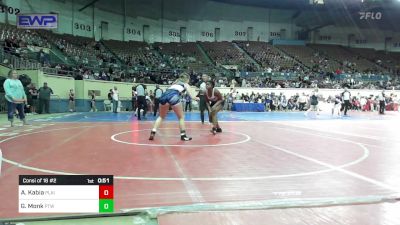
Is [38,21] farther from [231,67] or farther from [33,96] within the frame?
[231,67]

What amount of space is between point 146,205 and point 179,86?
612cm

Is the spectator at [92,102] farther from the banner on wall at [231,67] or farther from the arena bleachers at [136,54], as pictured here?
the banner on wall at [231,67]

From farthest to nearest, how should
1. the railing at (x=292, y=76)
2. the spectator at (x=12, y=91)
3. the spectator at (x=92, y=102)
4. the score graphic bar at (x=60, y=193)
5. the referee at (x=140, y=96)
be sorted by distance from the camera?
the railing at (x=292, y=76) < the spectator at (x=92, y=102) < the referee at (x=140, y=96) < the spectator at (x=12, y=91) < the score graphic bar at (x=60, y=193)

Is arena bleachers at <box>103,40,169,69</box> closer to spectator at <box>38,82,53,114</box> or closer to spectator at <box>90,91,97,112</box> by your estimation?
spectator at <box>90,91,97,112</box>

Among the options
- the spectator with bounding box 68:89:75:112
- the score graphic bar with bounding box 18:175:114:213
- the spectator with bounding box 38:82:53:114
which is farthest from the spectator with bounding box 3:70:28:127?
the spectator with bounding box 68:89:75:112

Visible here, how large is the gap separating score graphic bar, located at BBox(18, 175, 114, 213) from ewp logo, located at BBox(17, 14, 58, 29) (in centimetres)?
2014

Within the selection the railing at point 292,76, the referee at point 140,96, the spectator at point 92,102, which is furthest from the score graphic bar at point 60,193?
the railing at point 292,76

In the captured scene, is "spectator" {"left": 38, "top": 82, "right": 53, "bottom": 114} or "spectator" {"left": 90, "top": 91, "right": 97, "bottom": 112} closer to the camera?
"spectator" {"left": 38, "top": 82, "right": 53, "bottom": 114}

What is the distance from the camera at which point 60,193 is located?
9.80 feet

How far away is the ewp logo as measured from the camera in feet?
69.8

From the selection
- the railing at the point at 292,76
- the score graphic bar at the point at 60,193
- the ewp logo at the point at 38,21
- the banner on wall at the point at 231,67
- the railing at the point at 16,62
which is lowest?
the score graphic bar at the point at 60,193

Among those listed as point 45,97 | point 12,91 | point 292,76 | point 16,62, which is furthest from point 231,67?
point 12,91

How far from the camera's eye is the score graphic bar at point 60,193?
9.70 feet

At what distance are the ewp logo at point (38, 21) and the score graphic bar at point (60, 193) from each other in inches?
793
